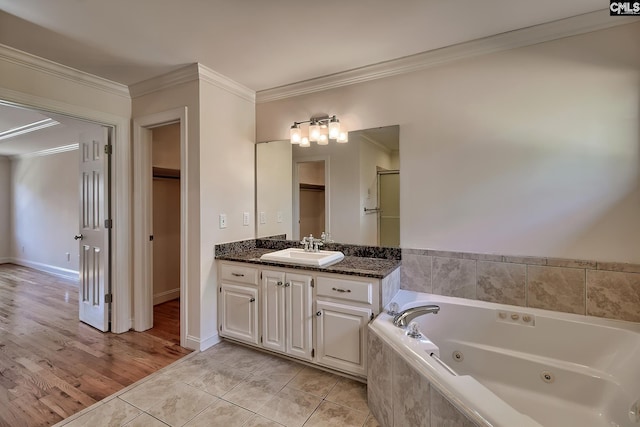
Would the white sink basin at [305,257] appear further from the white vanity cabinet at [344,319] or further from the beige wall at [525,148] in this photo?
the beige wall at [525,148]

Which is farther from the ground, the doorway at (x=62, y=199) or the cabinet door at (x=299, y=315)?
the doorway at (x=62, y=199)

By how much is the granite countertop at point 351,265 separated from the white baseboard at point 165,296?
5.61ft

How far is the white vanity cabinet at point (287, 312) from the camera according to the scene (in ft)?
7.27

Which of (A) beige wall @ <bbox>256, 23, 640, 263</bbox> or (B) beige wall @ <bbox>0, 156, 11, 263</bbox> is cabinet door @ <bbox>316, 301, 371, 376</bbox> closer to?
(A) beige wall @ <bbox>256, 23, 640, 263</bbox>

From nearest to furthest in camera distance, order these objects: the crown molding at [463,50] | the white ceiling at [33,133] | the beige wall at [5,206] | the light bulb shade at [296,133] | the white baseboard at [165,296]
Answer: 1. the crown molding at [463,50]
2. the light bulb shade at [296,133]
3. the white ceiling at [33,133]
4. the white baseboard at [165,296]
5. the beige wall at [5,206]

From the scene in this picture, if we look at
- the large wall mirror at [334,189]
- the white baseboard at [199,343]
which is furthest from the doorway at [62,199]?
the large wall mirror at [334,189]

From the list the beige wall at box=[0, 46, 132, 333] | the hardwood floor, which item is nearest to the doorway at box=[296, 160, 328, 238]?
the hardwood floor

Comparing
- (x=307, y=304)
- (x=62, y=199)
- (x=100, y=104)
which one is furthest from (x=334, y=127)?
(x=62, y=199)

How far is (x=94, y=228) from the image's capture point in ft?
9.56

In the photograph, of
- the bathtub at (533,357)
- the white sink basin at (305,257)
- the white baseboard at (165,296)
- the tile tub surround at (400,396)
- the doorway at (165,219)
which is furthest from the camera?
the white baseboard at (165,296)

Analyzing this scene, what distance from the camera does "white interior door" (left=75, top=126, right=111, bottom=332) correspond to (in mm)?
2799

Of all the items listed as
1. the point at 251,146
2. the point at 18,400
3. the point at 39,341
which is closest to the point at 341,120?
the point at 251,146

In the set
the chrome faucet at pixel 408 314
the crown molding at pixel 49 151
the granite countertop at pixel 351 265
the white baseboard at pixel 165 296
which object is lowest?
the white baseboard at pixel 165 296

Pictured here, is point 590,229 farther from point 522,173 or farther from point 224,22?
point 224,22
